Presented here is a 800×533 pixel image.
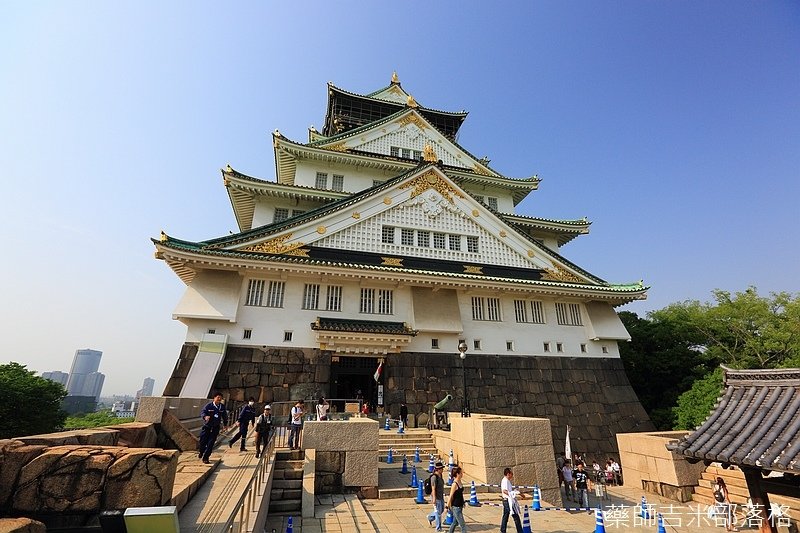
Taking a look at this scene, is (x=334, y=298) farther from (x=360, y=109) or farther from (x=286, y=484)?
(x=360, y=109)

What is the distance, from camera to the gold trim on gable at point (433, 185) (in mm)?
21000

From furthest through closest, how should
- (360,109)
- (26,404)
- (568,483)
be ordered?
(360,109) < (26,404) < (568,483)

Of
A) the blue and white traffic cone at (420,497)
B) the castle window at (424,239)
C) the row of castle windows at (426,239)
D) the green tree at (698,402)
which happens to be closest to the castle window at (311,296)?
the row of castle windows at (426,239)

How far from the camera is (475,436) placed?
33.8 feet

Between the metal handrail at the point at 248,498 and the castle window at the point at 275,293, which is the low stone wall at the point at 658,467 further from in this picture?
the castle window at the point at 275,293

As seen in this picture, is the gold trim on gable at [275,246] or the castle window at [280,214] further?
the castle window at [280,214]

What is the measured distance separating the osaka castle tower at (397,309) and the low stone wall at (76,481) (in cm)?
962

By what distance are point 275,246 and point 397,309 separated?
21.1ft

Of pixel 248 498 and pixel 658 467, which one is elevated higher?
pixel 248 498

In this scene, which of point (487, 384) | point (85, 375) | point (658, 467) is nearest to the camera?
point (658, 467)

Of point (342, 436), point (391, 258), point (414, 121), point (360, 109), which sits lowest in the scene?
point (342, 436)

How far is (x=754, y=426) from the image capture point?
6668mm

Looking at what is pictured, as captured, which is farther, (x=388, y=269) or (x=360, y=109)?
(x=360, y=109)

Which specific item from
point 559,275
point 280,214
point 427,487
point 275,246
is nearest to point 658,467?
point 427,487
